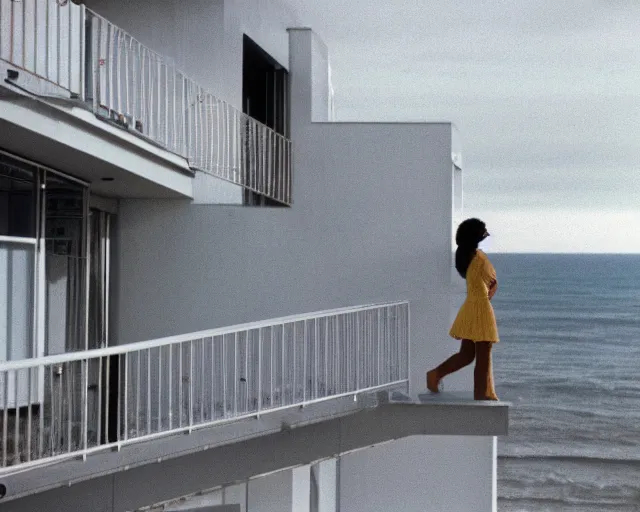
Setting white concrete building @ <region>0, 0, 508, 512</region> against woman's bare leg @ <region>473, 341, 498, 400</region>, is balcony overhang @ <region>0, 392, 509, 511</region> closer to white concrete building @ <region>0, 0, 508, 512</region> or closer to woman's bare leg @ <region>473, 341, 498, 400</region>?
woman's bare leg @ <region>473, 341, 498, 400</region>

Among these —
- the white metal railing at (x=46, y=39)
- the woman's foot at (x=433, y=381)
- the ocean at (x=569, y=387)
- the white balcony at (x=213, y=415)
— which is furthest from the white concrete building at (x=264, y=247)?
the ocean at (x=569, y=387)

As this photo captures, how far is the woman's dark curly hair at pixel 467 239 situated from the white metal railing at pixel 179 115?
11.1ft

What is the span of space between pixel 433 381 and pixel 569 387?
163 feet

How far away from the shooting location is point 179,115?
1681cm

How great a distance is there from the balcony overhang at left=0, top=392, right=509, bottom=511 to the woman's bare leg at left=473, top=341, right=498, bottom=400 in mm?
129

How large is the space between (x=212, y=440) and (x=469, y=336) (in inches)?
112

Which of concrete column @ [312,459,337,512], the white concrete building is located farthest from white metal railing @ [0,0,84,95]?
concrete column @ [312,459,337,512]

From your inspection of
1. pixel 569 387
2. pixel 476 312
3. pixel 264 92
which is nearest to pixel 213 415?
pixel 476 312

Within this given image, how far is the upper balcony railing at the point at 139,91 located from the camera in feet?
39.8

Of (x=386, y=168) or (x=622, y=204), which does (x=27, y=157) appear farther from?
(x=622, y=204)

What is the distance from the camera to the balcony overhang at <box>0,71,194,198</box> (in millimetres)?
11820

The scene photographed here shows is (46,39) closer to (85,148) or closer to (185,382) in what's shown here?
(85,148)

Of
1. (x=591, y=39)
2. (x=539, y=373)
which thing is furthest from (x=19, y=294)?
(x=539, y=373)

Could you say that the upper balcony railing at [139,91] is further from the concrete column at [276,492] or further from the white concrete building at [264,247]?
the concrete column at [276,492]
